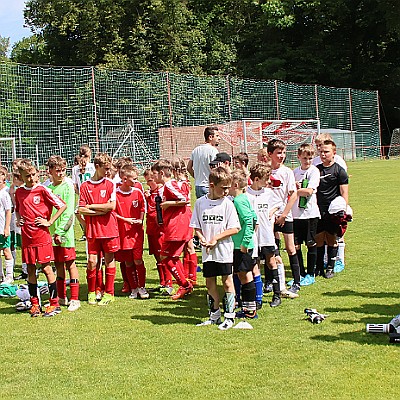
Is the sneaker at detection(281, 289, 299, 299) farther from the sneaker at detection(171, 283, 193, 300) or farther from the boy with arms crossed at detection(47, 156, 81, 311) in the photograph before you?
the boy with arms crossed at detection(47, 156, 81, 311)

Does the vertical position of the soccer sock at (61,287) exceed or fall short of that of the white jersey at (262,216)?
it falls short

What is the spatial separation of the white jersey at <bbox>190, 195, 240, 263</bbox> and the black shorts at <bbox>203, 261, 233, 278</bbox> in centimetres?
4

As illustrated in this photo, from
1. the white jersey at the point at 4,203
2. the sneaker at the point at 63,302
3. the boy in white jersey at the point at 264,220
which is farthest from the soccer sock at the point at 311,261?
the white jersey at the point at 4,203

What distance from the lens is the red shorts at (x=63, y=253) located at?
27.0ft

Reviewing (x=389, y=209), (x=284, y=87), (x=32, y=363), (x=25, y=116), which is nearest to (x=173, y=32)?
(x=284, y=87)

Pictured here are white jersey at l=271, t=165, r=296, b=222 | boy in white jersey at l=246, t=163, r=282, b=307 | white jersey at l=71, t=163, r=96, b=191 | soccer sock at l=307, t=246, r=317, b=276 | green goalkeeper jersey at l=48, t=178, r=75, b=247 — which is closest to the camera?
boy in white jersey at l=246, t=163, r=282, b=307

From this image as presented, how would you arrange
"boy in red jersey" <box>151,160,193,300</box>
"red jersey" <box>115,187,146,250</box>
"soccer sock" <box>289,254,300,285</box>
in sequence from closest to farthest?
"soccer sock" <box>289,254,300,285</box> → "boy in red jersey" <box>151,160,193,300</box> → "red jersey" <box>115,187,146,250</box>

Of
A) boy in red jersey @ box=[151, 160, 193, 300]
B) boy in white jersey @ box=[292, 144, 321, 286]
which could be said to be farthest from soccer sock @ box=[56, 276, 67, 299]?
boy in white jersey @ box=[292, 144, 321, 286]

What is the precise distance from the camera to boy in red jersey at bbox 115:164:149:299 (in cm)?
880

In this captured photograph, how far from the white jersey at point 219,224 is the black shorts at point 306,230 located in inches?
82.9

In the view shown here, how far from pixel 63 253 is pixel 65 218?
420 millimetres

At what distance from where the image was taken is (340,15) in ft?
163

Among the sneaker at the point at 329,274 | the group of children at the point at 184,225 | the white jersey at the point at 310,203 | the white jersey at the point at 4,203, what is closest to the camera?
the group of children at the point at 184,225

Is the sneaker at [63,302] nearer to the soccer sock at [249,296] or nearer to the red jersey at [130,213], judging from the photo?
the red jersey at [130,213]
